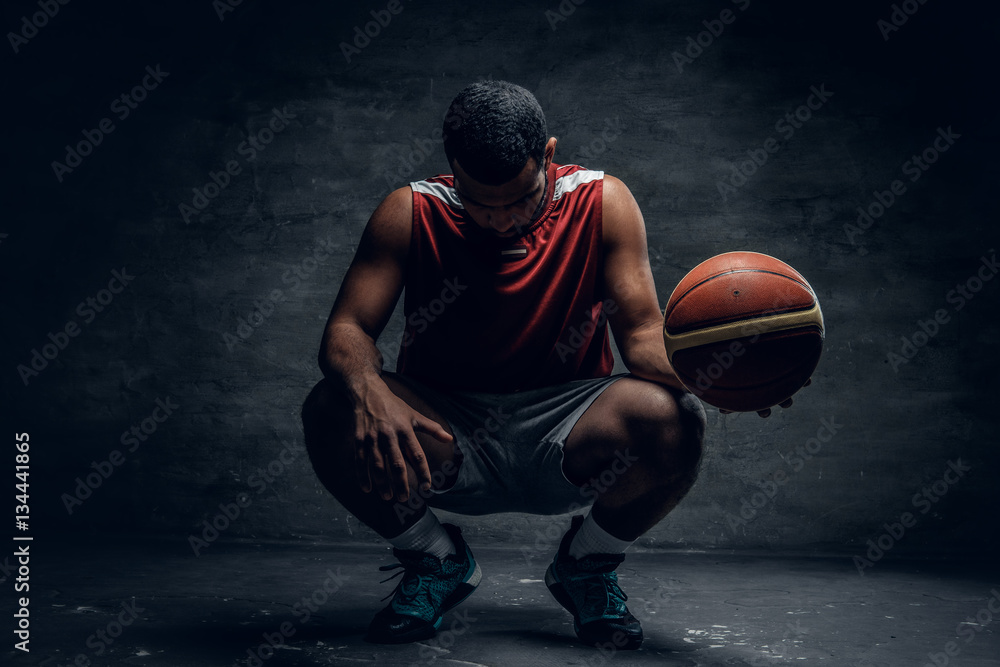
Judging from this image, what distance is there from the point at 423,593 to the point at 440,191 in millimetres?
1012

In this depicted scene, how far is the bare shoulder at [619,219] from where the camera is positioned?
228 cm

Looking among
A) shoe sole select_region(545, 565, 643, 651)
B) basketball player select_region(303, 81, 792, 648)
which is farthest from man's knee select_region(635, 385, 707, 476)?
shoe sole select_region(545, 565, 643, 651)

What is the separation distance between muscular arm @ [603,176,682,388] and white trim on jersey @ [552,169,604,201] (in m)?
0.04

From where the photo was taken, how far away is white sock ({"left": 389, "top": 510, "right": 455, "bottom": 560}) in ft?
6.92

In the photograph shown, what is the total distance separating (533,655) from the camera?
1.97 meters

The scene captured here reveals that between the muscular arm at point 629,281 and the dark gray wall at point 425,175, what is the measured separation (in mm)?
1052

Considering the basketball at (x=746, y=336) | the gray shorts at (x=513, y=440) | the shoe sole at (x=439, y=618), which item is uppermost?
the basketball at (x=746, y=336)

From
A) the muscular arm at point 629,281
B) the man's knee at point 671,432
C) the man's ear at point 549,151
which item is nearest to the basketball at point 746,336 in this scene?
the man's knee at point 671,432

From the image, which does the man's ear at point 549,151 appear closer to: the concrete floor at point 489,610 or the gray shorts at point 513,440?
the gray shorts at point 513,440

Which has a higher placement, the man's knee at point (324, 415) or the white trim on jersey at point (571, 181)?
the white trim on jersey at point (571, 181)

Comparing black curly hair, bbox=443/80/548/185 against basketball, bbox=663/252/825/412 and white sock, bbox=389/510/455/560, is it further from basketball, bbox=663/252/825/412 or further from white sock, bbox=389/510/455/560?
white sock, bbox=389/510/455/560

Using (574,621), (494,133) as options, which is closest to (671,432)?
(574,621)

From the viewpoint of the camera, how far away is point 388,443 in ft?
6.03

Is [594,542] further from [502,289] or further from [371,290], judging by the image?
[371,290]
